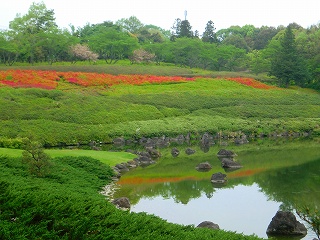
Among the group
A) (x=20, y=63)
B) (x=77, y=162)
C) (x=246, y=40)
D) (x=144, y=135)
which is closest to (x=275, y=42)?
(x=246, y=40)

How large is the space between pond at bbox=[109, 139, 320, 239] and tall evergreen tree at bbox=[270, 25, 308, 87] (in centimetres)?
3445

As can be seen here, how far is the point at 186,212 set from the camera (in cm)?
2052

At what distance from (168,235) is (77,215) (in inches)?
89.5

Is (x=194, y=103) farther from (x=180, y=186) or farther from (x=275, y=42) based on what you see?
(x=275, y=42)

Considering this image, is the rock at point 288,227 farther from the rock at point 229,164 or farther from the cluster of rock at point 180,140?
the cluster of rock at point 180,140

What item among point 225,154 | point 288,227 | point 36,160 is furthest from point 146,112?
point 288,227

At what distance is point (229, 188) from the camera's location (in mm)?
25266

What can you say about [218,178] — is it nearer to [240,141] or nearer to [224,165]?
[224,165]

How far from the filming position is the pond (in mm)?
20098

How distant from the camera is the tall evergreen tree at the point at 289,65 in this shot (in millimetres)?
69625

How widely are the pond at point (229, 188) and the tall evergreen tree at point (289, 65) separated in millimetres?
34454

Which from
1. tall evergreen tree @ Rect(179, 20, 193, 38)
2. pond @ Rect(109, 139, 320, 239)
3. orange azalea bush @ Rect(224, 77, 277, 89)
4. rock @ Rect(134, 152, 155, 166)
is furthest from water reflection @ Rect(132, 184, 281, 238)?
tall evergreen tree @ Rect(179, 20, 193, 38)

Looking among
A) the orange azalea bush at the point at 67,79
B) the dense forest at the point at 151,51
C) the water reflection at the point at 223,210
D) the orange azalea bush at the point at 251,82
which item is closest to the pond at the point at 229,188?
the water reflection at the point at 223,210

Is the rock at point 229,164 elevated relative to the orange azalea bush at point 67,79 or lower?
lower
